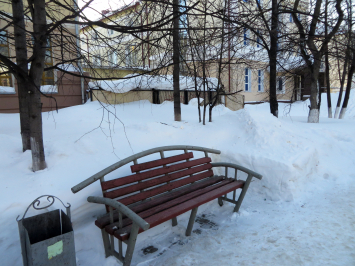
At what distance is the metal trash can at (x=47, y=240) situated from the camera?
2092 millimetres

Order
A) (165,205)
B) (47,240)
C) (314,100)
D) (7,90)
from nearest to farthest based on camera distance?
(47,240) < (165,205) < (314,100) < (7,90)

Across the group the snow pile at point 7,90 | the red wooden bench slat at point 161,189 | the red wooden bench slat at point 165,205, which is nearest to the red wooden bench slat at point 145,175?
the red wooden bench slat at point 161,189

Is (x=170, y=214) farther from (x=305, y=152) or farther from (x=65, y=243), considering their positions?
(x=305, y=152)

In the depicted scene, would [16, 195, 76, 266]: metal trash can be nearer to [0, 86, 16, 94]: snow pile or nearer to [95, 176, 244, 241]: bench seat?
[95, 176, 244, 241]: bench seat

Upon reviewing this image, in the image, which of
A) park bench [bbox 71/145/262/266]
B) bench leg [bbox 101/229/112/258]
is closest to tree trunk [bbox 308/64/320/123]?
park bench [bbox 71/145/262/266]

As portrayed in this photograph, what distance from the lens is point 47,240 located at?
6.95 feet

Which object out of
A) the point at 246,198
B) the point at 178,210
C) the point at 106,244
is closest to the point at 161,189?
the point at 178,210

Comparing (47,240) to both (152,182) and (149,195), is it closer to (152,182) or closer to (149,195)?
(149,195)

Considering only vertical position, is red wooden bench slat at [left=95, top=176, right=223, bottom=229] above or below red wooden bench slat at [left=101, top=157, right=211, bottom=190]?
below

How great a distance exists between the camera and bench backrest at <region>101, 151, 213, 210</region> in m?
2.82

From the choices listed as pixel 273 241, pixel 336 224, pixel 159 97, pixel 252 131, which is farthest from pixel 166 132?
pixel 159 97

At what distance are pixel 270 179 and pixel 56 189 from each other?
3138 millimetres

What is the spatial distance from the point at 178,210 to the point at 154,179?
638 mm

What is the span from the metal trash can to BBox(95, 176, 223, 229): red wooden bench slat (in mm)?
314
